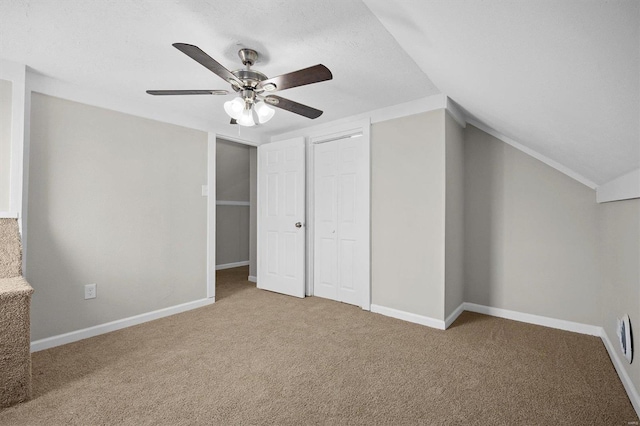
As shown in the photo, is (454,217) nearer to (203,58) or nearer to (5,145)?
(203,58)

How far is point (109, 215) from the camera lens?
2.79m

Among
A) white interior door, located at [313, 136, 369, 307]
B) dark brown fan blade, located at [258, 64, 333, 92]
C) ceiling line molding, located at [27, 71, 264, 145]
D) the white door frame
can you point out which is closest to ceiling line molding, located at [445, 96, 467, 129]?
the white door frame

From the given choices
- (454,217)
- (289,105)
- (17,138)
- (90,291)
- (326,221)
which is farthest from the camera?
(326,221)

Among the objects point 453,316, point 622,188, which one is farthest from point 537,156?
point 453,316

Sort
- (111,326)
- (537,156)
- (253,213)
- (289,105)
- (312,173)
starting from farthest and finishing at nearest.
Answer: (253,213)
(312,173)
(537,156)
(111,326)
(289,105)

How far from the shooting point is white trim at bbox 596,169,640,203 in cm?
162

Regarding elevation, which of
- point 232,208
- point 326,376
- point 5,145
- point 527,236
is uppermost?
point 5,145

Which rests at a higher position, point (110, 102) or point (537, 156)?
point (110, 102)

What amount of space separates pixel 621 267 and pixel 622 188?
550 millimetres

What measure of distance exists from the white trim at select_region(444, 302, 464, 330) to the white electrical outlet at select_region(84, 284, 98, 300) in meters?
3.17

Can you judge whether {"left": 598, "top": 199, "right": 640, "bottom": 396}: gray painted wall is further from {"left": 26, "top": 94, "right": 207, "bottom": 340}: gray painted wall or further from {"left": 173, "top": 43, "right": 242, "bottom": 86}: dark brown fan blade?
{"left": 26, "top": 94, "right": 207, "bottom": 340}: gray painted wall

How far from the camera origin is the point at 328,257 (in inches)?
148

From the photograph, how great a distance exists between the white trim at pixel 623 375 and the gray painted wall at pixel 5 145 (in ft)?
13.7

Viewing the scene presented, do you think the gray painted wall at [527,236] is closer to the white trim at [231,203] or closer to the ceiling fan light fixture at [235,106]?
the ceiling fan light fixture at [235,106]
